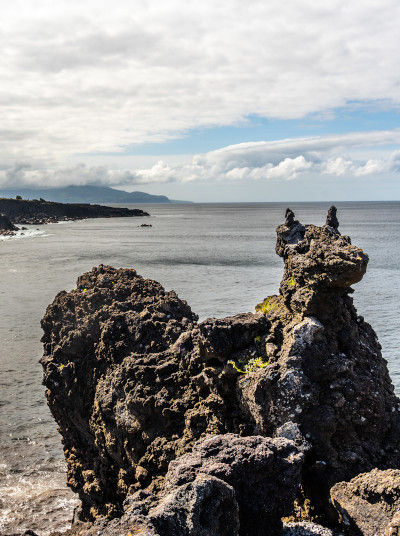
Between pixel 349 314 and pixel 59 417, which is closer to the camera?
pixel 349 314

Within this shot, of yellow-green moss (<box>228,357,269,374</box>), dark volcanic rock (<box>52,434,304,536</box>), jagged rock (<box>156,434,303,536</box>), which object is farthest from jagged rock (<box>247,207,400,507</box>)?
jagged rock (<box>156,434,303,536</box>)

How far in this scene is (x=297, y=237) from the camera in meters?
8.86

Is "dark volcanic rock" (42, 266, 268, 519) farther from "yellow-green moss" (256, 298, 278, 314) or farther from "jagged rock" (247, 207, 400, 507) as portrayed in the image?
"jagged rock" (247, 207, 400, 507)

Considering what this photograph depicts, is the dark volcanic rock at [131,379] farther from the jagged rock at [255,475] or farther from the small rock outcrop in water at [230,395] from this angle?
the jagged rock at [255,475]

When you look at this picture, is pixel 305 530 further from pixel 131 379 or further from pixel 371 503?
pixel 131 379

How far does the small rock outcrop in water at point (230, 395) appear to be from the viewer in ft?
17.5

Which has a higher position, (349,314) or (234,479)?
(349,314)

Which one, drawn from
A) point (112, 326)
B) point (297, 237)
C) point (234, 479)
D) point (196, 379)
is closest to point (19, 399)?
point (112, 326)

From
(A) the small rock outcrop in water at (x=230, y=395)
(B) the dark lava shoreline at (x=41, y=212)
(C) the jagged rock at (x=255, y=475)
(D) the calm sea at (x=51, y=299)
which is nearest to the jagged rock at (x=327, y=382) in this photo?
(A) the small rock outcrop in water at (x=230, y=395)

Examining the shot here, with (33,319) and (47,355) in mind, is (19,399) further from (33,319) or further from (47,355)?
(33,319)

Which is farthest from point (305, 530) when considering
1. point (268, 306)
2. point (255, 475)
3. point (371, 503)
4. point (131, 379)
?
point (131, 379)

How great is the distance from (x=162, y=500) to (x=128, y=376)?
142 inches

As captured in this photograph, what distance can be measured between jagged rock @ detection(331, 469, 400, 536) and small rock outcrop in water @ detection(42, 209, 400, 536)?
612 mm

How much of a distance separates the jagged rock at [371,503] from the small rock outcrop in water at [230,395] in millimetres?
612
